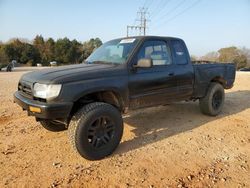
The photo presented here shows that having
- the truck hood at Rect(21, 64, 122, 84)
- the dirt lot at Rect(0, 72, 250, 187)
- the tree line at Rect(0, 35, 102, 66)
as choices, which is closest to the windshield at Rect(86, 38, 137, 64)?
the truck hood at Rect(21, 64, 122, 84)

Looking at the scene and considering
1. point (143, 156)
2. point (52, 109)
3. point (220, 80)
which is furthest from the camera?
point (220, 80)

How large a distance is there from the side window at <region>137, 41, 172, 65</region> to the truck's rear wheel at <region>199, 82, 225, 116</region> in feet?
5.53

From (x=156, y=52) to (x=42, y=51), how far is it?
173ft

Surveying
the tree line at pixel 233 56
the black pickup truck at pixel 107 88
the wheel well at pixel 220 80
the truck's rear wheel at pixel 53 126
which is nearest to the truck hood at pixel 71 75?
the black pickup truck at pixel 107 88

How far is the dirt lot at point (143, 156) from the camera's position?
3.33 m

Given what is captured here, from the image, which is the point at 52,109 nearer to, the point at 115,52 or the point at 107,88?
the point at 107,88

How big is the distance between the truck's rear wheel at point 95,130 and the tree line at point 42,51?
45826 mm

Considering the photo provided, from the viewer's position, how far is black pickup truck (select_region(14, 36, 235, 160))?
142 inches

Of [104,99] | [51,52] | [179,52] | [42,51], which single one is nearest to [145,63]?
[104,99]

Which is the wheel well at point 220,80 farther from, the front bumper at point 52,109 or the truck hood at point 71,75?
the front bumper at point 52,109

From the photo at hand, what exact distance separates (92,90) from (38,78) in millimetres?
828

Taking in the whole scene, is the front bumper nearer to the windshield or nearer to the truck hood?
the truck hood

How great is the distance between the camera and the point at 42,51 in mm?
53781

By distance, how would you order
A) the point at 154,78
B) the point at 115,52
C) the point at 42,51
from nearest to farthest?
the point at 154,78 < the point at 115,52 < the point at 42,51
